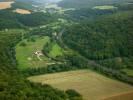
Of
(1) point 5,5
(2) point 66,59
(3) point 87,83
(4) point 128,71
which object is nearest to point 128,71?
(4) point 128,71

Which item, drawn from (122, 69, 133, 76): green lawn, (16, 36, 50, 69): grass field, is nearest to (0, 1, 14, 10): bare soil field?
(16, 36, 50, 69): grass field

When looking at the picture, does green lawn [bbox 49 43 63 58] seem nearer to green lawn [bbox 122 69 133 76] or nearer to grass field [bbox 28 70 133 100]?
grass field [bbox 28 70 133 100]

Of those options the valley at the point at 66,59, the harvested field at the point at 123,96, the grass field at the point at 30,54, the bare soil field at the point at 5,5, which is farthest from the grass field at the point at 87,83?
the bare soil field at the point at 5,5

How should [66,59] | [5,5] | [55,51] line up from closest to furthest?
1. [66,59]
2. [55,51]
3. [5,5]

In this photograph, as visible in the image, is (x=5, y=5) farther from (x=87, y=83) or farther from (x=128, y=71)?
(x=87, y=83)

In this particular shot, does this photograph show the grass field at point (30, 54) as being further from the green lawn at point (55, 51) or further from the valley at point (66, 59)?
the green lawn at point (55, 51)

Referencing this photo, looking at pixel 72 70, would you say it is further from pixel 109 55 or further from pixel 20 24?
pixel 20 24

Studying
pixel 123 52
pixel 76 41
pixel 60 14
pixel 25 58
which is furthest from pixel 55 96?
pixel 60 14
